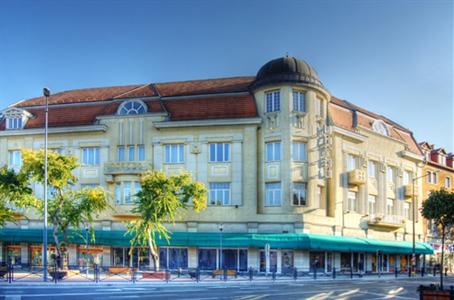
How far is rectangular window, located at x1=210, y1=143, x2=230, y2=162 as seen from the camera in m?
47.3

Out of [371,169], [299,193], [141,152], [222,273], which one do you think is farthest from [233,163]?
[371,169]

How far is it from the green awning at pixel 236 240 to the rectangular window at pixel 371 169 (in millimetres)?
6749

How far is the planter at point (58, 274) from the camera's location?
106 feet

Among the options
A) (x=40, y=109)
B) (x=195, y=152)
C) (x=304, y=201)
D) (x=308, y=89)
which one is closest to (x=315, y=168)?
(x=304, y=201)

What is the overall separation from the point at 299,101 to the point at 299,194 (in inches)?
297

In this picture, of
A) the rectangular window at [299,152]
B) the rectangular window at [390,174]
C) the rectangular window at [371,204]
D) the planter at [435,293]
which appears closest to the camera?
the planter at [435,293]

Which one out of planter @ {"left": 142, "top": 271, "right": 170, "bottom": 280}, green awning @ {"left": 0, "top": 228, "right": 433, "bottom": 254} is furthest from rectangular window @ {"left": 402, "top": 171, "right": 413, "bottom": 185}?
planter @ {"left": 142, "top": 271, "right": 170, "bottom": 280}

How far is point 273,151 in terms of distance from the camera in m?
46.5

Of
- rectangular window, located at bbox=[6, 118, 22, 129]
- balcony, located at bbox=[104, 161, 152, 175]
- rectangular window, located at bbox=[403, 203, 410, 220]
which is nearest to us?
balcony, located at bbox=[104, 161, 152, 175]

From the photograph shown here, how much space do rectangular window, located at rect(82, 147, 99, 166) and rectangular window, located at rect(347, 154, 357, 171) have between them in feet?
73.4

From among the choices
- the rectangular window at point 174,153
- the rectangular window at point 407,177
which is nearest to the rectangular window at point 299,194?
the rectangular window at point 174,153

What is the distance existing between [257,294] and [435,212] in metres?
9.00

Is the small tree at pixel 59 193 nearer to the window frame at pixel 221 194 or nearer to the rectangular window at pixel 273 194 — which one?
the window frame at pixel 221 194

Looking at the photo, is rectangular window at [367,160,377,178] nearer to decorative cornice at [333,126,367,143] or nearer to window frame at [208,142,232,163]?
decorative cornice at [333,126,367,143]
